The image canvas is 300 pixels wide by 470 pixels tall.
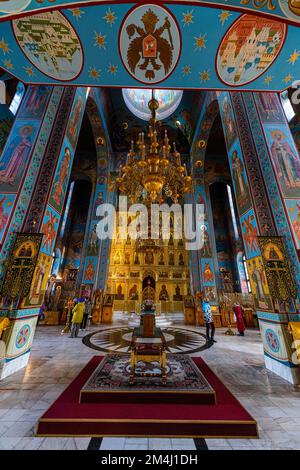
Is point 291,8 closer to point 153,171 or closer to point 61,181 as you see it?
point 153,171

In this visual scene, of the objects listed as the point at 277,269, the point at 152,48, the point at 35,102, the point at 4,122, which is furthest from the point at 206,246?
the point at 4,122

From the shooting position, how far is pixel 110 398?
2.40 metres

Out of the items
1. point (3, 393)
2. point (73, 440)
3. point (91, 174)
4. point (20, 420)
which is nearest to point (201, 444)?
point (73, 440)

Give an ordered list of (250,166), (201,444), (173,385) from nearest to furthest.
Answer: (201,444)
(173,385)
(250,166)

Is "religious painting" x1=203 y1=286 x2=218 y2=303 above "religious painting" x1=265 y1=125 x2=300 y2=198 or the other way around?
the other way around

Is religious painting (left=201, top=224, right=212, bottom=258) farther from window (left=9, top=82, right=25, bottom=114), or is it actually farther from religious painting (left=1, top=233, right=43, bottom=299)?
window (left=9, top=82, right=25, bottom=114)

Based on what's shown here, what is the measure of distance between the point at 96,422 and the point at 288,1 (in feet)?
18.3

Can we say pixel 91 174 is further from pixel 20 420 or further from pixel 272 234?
pixel 20 420

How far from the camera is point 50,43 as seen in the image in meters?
3.59

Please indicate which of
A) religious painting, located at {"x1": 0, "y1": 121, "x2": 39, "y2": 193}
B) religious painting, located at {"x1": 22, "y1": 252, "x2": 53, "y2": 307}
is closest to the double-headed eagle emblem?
religious painting, located at {"x1": 0, "y1": 121, "x2": 39, "y2": 193}

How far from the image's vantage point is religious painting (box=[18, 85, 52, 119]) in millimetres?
4891

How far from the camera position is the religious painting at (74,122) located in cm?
530

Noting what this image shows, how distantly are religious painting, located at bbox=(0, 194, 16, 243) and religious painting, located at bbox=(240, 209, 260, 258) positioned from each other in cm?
550

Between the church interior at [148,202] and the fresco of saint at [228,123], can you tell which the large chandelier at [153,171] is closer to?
the church interior at [148,202]
